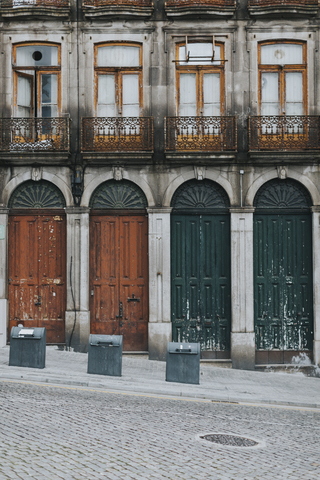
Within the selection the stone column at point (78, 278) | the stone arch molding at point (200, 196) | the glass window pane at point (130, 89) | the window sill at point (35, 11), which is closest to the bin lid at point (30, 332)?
the stone column at point (78, 278)

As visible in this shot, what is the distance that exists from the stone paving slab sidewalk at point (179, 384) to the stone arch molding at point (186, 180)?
4.52m

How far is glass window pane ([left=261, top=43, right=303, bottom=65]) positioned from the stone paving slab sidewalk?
28.4 feet

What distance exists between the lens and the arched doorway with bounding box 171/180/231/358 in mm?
16234

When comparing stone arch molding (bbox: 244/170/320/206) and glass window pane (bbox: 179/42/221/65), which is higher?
glass window pane (bbox: 179/42/221/65)

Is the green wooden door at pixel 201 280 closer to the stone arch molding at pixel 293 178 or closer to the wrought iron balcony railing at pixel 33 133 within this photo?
the stone arch molding at pixel 293 178

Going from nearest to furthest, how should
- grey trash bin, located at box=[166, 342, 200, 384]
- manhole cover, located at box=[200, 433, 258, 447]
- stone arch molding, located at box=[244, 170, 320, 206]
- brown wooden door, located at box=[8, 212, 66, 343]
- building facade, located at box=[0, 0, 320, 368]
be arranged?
1. manhole cover, located at box=[200, 433, 258, 447]
2. grey trash bin, located at box=[166, 342, 200, 384]
3. building facade, located at box=[0, 0, 320, 368]
4. stone arch molding, located at box=[244, 170, 320, 206]
5. brown wooden door, located at box=[8, 212, 66, 343]

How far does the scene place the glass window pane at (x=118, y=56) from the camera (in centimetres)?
1655

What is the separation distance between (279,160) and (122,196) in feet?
14.6

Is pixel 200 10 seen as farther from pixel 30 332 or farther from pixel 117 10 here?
pixel 30 332

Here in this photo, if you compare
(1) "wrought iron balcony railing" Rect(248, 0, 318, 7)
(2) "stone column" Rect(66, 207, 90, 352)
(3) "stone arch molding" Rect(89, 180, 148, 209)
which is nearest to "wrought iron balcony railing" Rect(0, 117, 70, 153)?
(3) "stone arch molding" Rect(89, 180, 148, 209)

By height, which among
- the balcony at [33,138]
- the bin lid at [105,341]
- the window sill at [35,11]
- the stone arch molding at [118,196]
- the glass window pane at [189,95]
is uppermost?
the window sill at [35,11]

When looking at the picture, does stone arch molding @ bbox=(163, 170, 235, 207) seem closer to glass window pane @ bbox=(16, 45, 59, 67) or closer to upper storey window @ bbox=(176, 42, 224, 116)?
upper storey window @ bbox=(176, 42, 224, 116)

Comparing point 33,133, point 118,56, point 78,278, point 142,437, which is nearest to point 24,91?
point 33,133

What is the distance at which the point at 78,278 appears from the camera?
16234mm
